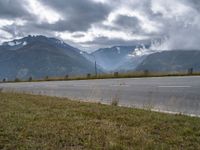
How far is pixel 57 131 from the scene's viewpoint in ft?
20.6

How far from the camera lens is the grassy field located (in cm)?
546

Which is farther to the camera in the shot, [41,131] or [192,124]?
[192,124]

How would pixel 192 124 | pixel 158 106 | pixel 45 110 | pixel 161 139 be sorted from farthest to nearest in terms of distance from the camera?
1. pixel 158 106
2. pixel 45 110
3. pixel 192 124
4. pixel 161 139

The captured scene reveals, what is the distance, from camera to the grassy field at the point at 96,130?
5.46 meters


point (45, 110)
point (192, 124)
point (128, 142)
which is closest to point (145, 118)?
point (192, 124)

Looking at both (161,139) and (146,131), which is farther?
(146,131)

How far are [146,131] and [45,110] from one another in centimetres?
351

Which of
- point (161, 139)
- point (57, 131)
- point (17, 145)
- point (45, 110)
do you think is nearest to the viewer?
point (17, 145)

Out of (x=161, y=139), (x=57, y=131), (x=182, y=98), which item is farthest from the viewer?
(x=182, y=98)

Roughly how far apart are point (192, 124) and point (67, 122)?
8.41 ft

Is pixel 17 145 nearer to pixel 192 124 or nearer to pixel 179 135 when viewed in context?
pixel 179 135

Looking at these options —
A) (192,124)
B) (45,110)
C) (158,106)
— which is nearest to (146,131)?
(192,124)

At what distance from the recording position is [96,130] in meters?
6.39

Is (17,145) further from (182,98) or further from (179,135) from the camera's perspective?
(182,98)
